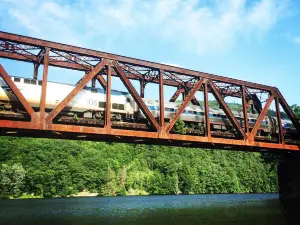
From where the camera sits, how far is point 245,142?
31391mm

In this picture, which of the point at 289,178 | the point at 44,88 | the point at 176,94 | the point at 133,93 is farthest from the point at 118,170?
the point at 44,88

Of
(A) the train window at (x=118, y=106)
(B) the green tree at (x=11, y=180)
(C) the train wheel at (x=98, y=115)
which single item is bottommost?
(B) the green tree at (x=11, y=180)

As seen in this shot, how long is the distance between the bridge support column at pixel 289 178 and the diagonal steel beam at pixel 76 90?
30.9 meters

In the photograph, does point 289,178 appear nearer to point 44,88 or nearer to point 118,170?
point 44,88

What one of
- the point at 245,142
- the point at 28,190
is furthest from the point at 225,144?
the point at 28,190

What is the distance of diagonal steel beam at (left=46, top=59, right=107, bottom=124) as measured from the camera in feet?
71.5

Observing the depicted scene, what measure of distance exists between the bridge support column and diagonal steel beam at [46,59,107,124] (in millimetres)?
30856

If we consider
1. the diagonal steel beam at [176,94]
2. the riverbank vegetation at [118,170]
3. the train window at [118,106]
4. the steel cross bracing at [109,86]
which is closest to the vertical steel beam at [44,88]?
the steel cross bracing at [109,86]

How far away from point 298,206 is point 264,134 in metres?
10.6

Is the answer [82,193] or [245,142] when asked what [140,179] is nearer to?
[82,193]

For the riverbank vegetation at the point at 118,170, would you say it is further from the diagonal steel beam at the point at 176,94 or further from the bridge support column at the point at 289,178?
the diagonal steel beam at the point at 176,94

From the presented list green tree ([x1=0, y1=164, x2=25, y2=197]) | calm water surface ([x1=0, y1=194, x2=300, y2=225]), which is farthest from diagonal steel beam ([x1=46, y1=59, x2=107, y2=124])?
green tree ([x1=0, y1=164, x2=25, y2=197])

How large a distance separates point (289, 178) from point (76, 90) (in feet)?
121

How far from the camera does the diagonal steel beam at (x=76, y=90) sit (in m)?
21.8
